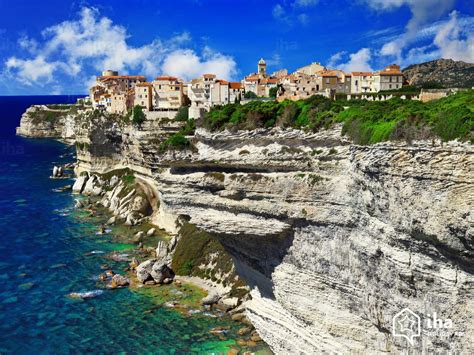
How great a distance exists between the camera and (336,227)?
2108 cm

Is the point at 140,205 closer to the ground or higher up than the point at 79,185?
closer to the ground

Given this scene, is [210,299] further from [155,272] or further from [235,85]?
[235,85]

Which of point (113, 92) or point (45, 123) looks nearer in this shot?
point (113, 92)

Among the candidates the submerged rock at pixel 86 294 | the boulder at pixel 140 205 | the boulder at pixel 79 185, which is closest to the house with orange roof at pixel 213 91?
the boulder at pixel 140 205

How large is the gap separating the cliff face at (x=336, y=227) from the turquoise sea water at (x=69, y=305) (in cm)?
579

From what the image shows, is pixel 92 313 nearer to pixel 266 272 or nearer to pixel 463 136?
pixel 266 272

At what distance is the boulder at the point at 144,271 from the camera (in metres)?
37.2

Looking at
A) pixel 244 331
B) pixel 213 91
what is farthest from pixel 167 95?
pixel 244 331

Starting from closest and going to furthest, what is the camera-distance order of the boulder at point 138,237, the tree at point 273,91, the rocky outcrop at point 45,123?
the boulder at point 138,237
the tree at point 273,91
the rocky outcrop at point 45,123

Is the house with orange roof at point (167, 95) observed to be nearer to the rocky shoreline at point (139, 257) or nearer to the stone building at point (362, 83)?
the rocky shoreline at point (139, 257)

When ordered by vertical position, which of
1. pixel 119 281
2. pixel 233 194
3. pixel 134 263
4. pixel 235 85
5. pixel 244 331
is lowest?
pixel 244 331

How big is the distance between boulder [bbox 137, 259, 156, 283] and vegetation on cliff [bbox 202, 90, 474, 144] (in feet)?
47.5

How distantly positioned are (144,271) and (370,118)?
23823 mm

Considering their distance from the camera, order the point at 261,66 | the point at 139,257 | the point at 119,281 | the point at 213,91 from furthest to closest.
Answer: the point at 261,66, the point at 213,91, the point at 139,257, the point at 119,281
